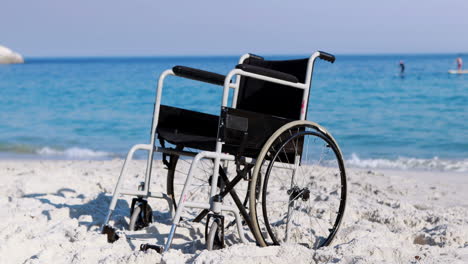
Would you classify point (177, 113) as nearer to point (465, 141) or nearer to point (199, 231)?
point (199, 231)

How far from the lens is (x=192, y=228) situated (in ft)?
9.45

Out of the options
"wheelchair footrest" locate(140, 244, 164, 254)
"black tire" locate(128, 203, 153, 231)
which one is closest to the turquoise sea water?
"black tire" locate(128, 203, 153, 231)

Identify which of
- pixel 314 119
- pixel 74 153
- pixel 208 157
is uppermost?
pixel 208 157

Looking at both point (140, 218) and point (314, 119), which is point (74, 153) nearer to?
point (314, 119)

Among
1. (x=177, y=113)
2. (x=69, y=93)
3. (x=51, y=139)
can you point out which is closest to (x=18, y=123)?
(x=51, y=139)

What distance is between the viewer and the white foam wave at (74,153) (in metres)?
7.44

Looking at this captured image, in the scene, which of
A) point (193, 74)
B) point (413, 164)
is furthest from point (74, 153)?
point (193, 74)

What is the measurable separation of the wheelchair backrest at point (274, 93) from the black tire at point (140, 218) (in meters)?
0.76

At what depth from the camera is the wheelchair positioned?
2398mm

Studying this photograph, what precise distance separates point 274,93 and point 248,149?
0.45m

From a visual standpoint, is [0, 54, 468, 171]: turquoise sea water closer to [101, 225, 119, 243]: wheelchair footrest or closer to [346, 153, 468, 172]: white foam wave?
[346, 153, 468, 172]: white foam wave

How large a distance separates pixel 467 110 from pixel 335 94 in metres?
4.69

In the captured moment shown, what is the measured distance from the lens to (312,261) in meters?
2.18

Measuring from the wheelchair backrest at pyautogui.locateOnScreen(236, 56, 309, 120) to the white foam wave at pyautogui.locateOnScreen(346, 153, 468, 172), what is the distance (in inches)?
150
